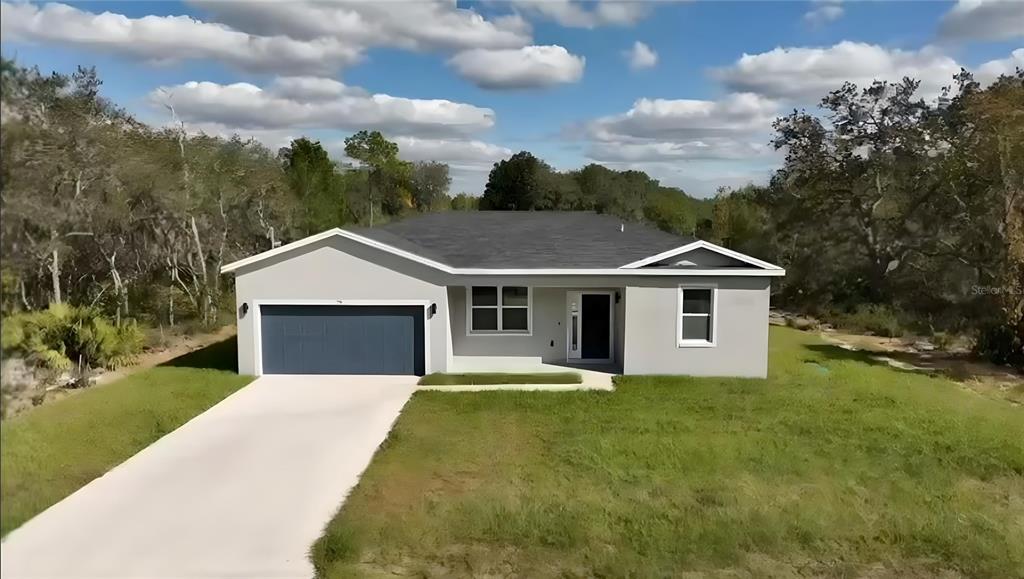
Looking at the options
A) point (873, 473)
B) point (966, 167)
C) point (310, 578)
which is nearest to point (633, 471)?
point (873, 473)

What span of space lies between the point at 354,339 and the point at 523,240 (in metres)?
6.09

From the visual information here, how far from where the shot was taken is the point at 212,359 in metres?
18.5

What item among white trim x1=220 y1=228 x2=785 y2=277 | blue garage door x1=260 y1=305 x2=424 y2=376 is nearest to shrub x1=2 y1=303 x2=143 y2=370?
white trim x1=220 y1=228 x2=785 y2=277

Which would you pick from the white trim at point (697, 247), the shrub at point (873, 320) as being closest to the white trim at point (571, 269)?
the white trim at point (697, 247)

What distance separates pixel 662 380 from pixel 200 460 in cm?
971

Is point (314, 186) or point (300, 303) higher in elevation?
point (314, 186)

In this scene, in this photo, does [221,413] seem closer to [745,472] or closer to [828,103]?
[745,472]

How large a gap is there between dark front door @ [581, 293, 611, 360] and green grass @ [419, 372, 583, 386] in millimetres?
1551

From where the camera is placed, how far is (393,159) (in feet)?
208

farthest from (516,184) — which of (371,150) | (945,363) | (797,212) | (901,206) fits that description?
(945,363)

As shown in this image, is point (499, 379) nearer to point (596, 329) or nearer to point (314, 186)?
point (596, 329)

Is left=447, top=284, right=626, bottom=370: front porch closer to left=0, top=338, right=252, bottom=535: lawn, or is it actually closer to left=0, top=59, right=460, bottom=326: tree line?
left=0, top=338, right=252, bottom=535: lawn

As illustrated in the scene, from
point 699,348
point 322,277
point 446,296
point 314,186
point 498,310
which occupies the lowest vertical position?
point 699,348

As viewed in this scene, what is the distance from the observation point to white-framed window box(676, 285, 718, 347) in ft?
54.1
